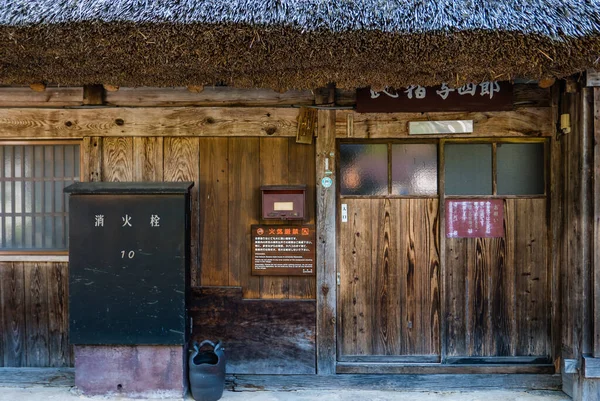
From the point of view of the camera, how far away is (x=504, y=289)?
13.5 feet

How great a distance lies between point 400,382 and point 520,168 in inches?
95.3

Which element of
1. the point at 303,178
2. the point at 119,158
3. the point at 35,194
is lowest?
the point at 35,194

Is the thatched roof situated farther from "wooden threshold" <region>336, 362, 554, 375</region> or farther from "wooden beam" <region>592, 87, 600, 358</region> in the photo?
"wooden threshold" <region>336, 362, 554, 375</region>

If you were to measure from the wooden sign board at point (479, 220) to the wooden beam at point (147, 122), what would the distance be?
1870 millimetres

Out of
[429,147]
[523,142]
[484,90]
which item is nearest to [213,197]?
[429,147]

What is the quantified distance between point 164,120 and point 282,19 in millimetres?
1689

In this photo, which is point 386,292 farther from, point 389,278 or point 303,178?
point 303,178

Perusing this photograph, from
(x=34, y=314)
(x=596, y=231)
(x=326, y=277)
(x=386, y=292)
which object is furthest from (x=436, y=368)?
(x=34, y=314)

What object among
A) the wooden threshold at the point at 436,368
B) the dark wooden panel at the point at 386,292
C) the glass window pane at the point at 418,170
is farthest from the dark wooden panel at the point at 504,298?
the dark wooden panel at the point at 386,292

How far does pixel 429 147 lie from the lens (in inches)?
165

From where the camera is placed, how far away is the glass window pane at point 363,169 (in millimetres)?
4195

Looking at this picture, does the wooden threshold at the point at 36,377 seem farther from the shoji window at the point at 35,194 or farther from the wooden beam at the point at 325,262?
the wooden beam at the point at 325,262

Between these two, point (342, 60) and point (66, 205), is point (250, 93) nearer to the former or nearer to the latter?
point (342, 60)

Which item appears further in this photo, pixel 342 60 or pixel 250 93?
pixel 250 93
